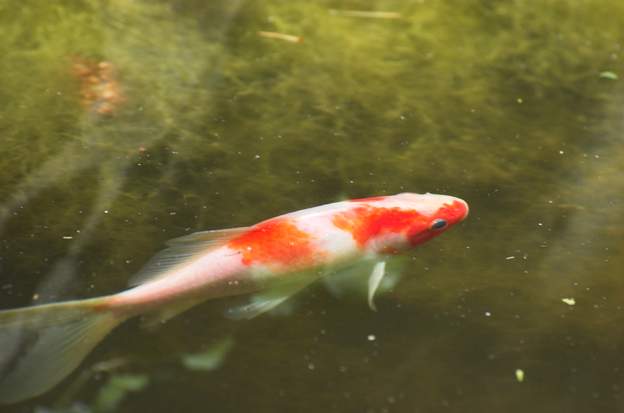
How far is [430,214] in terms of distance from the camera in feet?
7.61

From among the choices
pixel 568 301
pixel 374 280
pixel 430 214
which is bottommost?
pixel 568 301

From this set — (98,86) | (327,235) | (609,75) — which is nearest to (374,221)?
(327,235)

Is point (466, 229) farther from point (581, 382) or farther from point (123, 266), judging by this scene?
point (123, 266)

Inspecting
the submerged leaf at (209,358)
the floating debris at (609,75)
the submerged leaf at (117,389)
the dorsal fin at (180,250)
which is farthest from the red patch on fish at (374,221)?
the floating debris at (609,75)

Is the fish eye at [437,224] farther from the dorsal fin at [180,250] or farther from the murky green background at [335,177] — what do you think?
the dorsal fin at [180,250]

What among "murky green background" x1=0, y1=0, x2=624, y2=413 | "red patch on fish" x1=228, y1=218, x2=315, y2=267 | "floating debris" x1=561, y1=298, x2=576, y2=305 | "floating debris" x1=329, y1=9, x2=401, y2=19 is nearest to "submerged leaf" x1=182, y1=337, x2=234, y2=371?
"murky green background" x1=0, y1=0, x2=624, y2=413

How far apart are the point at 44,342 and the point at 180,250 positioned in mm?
429

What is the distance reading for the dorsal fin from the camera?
2.09 meters

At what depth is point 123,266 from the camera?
2.22 meters

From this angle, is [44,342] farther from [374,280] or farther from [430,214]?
[430,214]

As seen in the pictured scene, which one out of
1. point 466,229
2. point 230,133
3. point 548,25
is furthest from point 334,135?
point 548,25

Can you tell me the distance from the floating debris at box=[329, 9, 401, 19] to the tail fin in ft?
7.07

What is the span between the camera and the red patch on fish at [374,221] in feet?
7.36

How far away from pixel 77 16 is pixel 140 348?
6.02 ft
